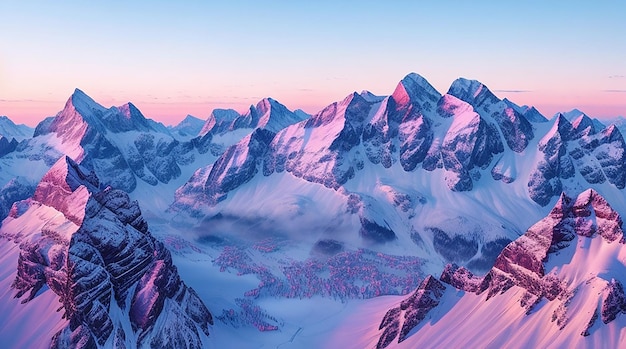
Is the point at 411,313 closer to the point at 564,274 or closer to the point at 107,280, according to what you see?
the point at 564,274

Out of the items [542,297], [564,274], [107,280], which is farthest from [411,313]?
[107,280]

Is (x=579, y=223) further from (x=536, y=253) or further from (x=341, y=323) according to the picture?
(x=341, y=323)

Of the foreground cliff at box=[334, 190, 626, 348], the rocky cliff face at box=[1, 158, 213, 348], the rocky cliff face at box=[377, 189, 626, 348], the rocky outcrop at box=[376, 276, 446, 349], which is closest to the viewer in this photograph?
the foreground cliff at box=[334, 190, 626, 348]

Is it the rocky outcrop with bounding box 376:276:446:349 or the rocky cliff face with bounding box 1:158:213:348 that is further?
the rocky outcrop with bounding box 376:276:446:349

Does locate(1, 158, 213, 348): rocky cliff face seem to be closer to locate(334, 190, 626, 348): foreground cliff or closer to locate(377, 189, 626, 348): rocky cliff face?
locate(334, 190, 626, 348): foreground cliff

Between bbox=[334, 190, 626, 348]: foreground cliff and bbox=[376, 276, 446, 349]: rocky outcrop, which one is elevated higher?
bbox=[334, 190, 626, 348]: foreground cliff

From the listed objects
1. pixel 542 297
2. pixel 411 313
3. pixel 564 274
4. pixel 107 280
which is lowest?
pixel 411 313

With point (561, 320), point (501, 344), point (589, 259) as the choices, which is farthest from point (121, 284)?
point (589, 259)

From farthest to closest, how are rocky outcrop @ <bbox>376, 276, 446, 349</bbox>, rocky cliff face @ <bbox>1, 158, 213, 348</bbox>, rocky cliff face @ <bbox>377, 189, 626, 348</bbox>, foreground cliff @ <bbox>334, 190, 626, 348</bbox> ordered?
rocky outcrop @ <bbox>376, 276, 446, 349</bbox> < rocky cliff face @ <bbox>1, 158, 213, 348</bbox> < rocky cliff face @ <bbox>377, 189, 626, 348</bbox> < foreground cliff @ <bbox>334, 190, 626, 348</bbox>

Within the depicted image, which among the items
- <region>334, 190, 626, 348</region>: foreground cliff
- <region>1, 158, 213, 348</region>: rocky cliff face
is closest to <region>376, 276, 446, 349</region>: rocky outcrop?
<region>334, 190, 626, 348</region>: foreground cliff
